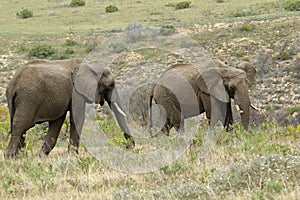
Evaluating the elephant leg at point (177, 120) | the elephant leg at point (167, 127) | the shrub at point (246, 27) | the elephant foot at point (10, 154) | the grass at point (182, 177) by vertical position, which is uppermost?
the grass at point (182, 177)

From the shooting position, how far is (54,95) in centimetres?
962

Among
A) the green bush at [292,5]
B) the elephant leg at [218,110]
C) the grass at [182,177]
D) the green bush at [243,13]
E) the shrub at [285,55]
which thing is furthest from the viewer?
the green bush at [243,13]

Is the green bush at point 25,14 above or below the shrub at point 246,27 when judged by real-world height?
below

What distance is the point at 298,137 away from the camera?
880 centimetres

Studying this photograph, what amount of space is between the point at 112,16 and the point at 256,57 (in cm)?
2365

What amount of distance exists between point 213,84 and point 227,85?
33cm

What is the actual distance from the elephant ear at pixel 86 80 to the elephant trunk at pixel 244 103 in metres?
2.67

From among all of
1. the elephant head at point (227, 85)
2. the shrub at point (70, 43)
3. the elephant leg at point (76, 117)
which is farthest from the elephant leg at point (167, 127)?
the shrub at point (70, 43)

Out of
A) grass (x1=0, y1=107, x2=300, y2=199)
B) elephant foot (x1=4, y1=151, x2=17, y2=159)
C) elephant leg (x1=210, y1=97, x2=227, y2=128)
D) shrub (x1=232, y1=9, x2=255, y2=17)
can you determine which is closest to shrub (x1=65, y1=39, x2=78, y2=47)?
shrub (x1=232, y1=9, x2=255, y2=17)

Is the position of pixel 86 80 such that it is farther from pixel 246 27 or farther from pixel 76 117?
pixel 246 27

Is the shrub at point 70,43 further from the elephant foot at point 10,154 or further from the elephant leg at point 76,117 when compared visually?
the elephant foot at point 10,154

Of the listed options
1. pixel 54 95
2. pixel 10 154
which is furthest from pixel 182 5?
pixel 10 154

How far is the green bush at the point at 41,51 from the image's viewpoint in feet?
122

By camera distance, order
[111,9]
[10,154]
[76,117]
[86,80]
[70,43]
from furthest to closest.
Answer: [111,9] → [70,43] → [76,117] → [86,80] → [10,154]
